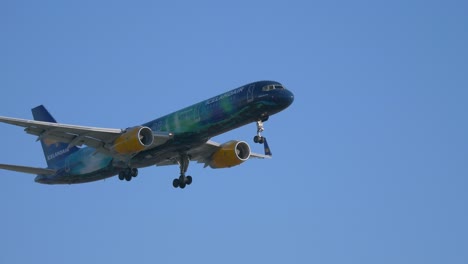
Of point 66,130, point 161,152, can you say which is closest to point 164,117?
point 161,152

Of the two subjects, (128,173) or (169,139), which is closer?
(169,139)

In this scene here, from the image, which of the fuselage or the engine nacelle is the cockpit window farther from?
the engine nacelle

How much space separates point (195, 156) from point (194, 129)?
759cm

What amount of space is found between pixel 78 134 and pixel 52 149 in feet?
32.7

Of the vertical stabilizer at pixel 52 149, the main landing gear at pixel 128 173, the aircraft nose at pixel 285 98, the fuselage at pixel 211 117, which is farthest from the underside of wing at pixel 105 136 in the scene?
the aircraft nose at pixel 285 98

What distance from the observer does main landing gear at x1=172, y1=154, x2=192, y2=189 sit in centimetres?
6912

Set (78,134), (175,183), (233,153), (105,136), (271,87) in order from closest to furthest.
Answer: (271,87)
(78,134)
(105,136)
(233,153)
(175,183)

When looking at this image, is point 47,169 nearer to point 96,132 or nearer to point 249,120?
point 96,132

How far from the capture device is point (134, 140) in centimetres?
6347

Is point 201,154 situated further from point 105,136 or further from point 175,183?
point 105,136

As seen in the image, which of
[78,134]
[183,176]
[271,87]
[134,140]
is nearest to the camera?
[271,87]

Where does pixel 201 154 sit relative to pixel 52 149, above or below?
below

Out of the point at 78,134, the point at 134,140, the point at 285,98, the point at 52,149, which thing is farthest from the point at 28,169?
the point at 285,98

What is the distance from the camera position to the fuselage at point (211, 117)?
6216 centimetres
